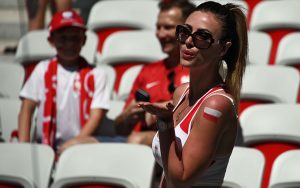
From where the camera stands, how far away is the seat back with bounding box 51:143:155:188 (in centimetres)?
381

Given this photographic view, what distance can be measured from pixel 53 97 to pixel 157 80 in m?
0.68

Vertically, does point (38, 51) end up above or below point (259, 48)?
below

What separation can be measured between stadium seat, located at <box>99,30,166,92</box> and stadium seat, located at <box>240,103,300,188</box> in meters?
1.44

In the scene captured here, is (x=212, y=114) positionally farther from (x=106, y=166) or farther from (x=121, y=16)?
(x=121, y=16)

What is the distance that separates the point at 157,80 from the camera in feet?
15.5

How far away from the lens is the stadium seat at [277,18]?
19.9 feet

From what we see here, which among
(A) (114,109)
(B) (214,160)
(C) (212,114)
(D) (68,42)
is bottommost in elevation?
(A) (114,109)

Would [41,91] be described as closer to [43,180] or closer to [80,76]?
[80,76]

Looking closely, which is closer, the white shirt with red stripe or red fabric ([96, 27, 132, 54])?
the white shirt with red stripe

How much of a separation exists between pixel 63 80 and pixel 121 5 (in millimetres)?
1730

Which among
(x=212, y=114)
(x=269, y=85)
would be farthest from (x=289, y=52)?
(x=212, y=114)

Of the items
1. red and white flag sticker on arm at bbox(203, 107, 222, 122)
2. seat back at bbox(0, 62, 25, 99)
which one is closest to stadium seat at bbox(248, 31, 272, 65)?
seat back at bbox(0, 62, 25, 99)

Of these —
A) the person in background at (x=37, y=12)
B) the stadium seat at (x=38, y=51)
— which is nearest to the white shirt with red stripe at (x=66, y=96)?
the stadium seat at (x=38, y=51)

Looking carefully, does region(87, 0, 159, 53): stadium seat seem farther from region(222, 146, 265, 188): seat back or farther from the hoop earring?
the hoop earring
